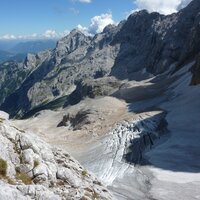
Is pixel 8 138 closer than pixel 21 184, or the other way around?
pixel 21 184

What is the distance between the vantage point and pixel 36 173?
2639 centimetres

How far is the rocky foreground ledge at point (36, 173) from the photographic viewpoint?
79.0 feet

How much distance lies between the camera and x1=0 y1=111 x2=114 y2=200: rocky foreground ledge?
79.0 ft

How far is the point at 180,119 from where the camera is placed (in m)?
86.9

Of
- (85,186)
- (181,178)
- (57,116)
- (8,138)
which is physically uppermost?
(8,138)

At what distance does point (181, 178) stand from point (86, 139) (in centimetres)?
3626

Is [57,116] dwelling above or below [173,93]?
below

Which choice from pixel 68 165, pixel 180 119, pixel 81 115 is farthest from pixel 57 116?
pixel 68 165

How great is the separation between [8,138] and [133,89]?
407 feet

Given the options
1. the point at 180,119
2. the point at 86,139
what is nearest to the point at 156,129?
the point at 180,119

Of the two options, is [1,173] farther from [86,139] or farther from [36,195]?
[86,139]

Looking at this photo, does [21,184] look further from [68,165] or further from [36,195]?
[68,165]

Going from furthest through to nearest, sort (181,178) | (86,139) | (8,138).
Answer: (86,139), (181,178), (8,138)

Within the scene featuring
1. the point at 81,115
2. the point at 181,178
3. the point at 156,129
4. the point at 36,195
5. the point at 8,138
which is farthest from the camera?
the point at 81,115
